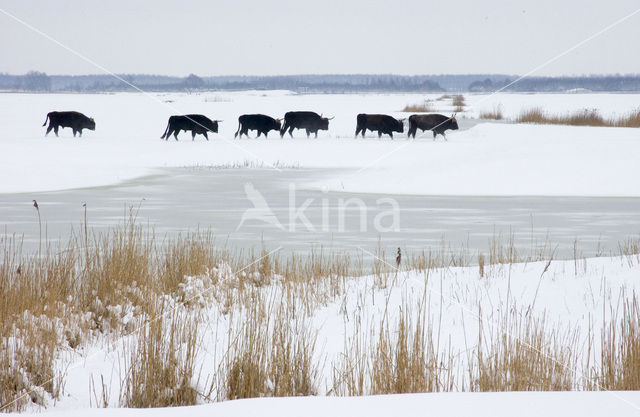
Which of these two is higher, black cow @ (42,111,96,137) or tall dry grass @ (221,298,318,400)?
black cow @ (42,111,96,137)

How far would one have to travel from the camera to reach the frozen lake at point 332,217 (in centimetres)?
1126

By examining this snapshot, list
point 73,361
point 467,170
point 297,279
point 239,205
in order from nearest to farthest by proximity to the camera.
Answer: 1. point 73,361
2. point 297,279
3. point 239,205
4. point 467,170

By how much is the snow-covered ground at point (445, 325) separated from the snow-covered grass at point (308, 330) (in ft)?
0.08

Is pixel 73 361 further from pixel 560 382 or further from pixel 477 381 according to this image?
pixel 560 382

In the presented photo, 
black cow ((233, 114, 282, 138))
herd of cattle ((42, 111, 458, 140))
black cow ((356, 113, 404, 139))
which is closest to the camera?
herd of cattle ((42, 111, 458, 140))

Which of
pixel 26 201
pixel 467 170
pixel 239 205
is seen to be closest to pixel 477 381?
pixel 239 205

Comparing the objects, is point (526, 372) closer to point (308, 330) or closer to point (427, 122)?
point (308, 330)

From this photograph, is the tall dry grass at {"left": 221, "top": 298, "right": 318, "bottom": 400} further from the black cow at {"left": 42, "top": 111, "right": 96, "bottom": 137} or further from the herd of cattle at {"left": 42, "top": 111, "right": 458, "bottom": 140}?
the black cow at {"left": 42, "top": 111, "right": 96, "bottom": 137}

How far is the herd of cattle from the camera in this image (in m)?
32.3

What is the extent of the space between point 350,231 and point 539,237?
2.84 metres

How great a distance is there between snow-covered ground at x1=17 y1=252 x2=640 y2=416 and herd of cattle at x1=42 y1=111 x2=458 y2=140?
2325 centimetres

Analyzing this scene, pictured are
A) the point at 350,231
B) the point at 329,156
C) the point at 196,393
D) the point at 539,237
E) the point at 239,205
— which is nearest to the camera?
the point at 196,393

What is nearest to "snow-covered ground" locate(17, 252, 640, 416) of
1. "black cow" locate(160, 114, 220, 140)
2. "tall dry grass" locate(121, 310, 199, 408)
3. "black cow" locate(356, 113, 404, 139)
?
"tall dry grass" locate(121, 310, 199, 408)

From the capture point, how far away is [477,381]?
5.13 meters
